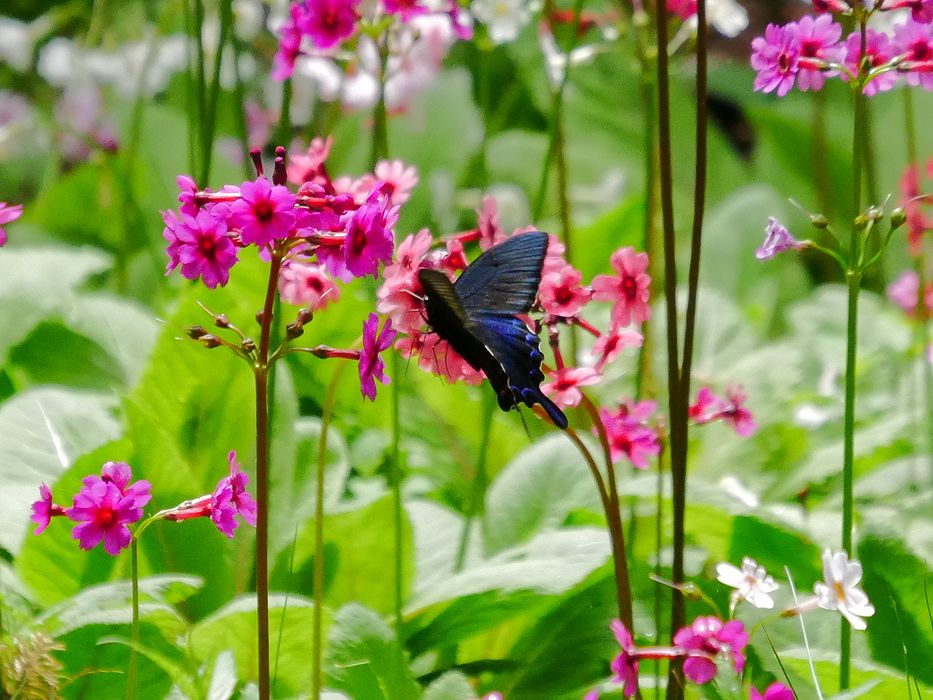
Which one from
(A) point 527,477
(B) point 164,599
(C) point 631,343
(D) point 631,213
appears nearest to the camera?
(C) point 631,343

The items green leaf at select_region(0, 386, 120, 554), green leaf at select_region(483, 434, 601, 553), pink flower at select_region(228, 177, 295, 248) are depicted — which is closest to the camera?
pink flower at select_region(228, 177, 295, 248)

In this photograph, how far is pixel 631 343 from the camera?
1.03 m

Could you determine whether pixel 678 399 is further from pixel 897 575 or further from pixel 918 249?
pixel 918 249

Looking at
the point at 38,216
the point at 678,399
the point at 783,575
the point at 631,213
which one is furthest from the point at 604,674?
the point at 38,216

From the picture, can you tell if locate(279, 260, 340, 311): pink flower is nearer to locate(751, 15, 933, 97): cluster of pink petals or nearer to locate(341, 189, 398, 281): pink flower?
locate(341, 189, 398, 281): pink flower

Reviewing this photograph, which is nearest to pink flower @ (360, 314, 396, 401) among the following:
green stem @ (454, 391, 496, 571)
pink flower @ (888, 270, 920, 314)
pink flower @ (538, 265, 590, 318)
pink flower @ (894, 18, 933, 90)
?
pink flower @ (538, 265, 590, 318)

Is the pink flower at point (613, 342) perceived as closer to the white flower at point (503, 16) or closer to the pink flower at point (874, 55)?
the pink flower at point (874, 55)

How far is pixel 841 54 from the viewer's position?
3.38 feet

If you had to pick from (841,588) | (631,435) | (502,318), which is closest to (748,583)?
(841,588)

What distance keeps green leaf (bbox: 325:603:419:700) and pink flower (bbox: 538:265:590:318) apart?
1.22 ft

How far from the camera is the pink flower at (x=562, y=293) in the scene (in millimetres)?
971

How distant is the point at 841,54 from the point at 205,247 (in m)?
0.56

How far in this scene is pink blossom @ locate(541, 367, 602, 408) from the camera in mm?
971

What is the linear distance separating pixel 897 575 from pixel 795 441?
0.79 m
